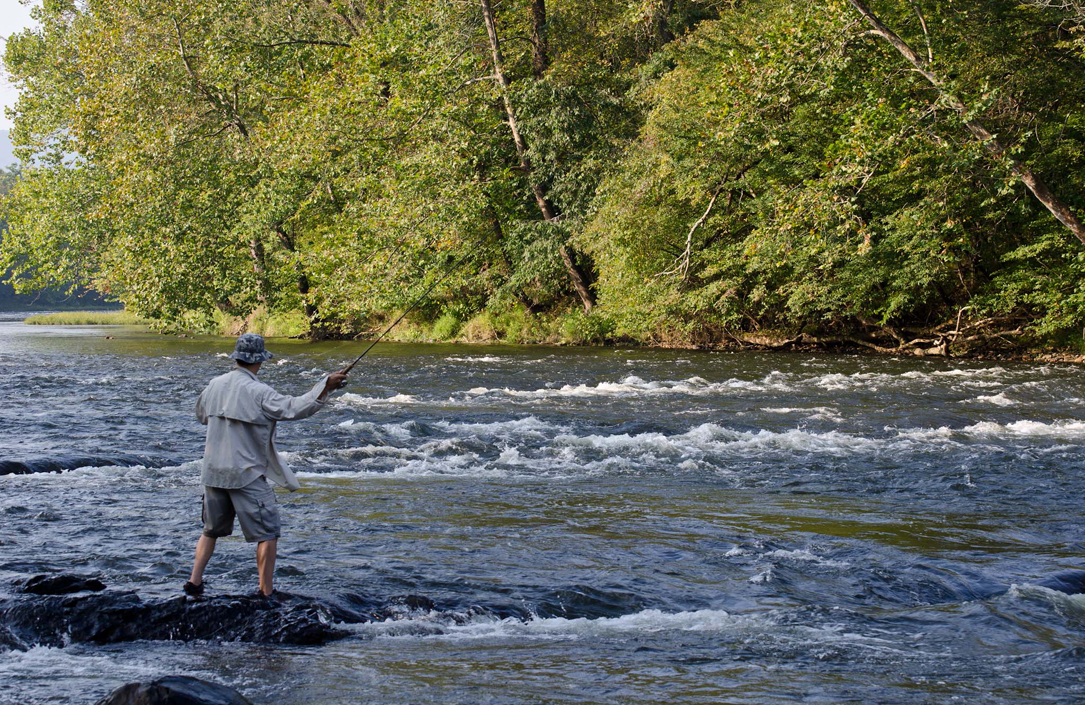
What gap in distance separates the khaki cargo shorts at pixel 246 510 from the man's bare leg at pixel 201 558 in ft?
0.13

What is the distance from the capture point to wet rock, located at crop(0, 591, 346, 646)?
5.21 metres

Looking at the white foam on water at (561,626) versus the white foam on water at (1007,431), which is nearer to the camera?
the white foam on water at (561,626)

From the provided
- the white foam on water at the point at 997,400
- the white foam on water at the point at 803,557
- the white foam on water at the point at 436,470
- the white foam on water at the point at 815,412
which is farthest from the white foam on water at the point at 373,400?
the white foam on water at the point at 803,557

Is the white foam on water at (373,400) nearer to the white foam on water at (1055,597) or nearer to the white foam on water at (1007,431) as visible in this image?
the white foam on water at (1007,431)

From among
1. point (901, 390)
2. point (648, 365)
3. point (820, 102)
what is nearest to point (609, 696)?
point (901, 390)

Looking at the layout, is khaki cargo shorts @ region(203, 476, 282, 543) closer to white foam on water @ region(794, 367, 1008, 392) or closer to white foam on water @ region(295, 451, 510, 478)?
white foam on water @ region(295, 451, 510, 478)

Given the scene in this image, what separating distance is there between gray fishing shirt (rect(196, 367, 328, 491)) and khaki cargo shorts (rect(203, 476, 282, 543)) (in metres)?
0.07

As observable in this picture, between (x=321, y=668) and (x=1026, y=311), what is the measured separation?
2033 cm

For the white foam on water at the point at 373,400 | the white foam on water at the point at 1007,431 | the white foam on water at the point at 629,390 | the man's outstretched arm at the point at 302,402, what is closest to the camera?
the man's outstretched arm at the point at 302,402

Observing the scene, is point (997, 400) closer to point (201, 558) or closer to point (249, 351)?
point (249, 351)

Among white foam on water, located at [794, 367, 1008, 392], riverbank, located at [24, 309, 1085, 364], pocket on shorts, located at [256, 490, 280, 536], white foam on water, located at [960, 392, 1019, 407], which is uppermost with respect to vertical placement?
riverbank, located at [24, 309, 1085, 364]

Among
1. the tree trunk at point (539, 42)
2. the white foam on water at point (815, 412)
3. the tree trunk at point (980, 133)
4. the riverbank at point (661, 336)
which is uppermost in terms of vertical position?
the tree trunk at point (539, 42)

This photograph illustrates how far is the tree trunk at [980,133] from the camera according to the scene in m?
17.1

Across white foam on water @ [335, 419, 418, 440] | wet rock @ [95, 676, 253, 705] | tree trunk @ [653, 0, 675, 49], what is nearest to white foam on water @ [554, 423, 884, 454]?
white foam on water @ [335, 419, 418, 440]
